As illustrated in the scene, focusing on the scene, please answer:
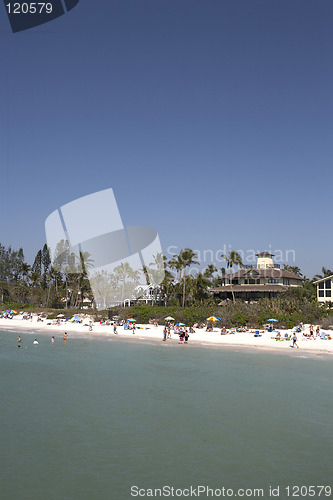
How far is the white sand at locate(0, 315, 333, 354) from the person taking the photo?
36469mm

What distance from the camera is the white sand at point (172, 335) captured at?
→ 1436 inches

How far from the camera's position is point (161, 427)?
56.8ft

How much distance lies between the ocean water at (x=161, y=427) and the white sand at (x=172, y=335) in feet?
19.0

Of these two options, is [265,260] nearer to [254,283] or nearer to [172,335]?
[254,283]

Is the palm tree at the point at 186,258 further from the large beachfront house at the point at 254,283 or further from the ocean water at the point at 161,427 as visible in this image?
the ocean water at the point at 161,427

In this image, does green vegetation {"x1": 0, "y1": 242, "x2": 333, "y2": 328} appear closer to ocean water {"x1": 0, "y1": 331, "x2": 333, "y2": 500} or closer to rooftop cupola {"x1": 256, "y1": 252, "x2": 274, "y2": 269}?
rooftop cupola {"x1": 256, "y1": 252, "x2": 274, "y2": 269}

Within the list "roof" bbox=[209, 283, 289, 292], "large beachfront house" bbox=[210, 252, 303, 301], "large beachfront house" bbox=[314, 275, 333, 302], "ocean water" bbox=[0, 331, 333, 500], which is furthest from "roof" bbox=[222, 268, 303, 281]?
"ocean water" bbox=[0, 331, 333, 500]

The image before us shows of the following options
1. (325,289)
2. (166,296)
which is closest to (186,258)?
(166,296)

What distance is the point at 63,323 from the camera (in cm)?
5656

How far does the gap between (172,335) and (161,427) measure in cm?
2716

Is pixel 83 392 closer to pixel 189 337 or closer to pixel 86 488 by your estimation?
pixel 86 488

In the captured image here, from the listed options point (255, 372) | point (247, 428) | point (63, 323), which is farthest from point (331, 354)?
point (63, 323)

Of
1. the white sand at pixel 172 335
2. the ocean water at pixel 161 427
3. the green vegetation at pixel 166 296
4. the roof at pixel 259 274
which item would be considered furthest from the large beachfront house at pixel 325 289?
the ocean water at pixel 161 427

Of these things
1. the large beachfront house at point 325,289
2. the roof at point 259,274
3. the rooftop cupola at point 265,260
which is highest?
the rooftop cupola at point 265,260
